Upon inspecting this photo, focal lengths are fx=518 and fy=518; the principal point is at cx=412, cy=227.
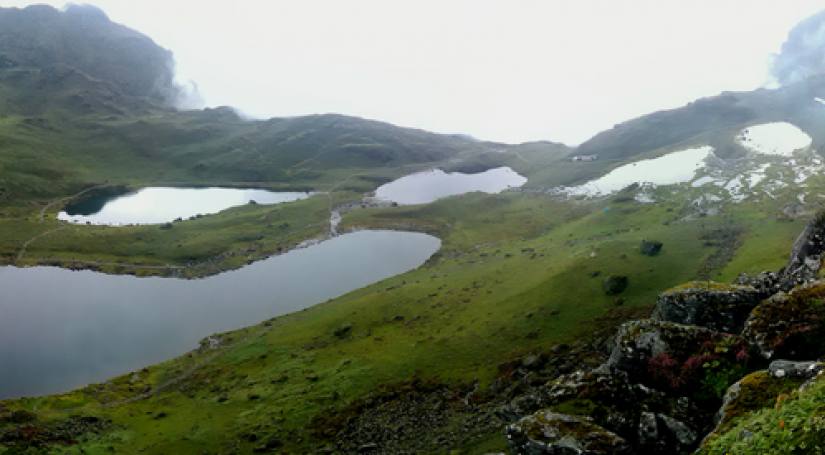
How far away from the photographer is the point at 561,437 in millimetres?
22547

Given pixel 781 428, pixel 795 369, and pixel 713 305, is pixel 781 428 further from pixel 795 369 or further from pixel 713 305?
pixel 713 305

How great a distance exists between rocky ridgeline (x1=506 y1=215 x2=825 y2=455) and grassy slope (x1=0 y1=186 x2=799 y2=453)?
3295 cm

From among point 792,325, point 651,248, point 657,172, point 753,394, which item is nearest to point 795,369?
point 753,394

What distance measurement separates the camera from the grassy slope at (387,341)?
61719 mm

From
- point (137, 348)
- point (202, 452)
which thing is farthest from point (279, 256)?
point (202, 452)

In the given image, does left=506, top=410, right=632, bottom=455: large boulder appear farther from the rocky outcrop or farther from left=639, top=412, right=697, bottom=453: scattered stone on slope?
the rocky outcrop

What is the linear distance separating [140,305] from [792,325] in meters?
119

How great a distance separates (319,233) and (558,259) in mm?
94604

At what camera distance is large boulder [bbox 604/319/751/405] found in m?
23.4

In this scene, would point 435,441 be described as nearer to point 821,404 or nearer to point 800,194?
point 821,404

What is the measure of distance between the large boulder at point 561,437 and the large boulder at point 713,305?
563 inches

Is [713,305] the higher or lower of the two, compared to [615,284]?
higher

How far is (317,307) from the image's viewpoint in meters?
110

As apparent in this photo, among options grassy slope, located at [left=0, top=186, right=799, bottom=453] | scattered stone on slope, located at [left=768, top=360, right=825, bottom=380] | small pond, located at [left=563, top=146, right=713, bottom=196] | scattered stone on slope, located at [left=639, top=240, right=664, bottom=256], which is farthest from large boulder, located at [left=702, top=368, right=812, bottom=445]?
small pond, located at [left=563, top=146, right=713, bottom=196]
